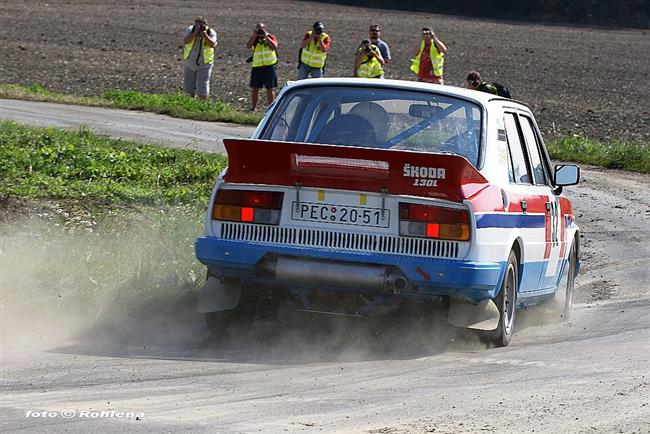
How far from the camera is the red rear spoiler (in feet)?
25.8

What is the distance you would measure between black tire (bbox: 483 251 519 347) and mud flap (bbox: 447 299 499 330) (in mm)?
175

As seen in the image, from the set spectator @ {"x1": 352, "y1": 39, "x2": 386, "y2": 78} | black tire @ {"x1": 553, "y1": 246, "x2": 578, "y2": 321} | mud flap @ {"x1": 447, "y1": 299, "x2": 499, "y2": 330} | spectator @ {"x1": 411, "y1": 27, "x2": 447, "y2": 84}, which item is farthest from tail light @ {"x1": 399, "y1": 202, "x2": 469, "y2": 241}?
spectator @ {"x1": 411, "y1": 27, "x2": 447, "y2": 84}

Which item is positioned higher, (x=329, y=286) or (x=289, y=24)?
(x=329, y=286)

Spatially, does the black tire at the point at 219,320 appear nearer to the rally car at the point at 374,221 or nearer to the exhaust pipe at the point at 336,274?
the rally car at the point at 374,221

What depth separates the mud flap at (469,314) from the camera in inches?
320

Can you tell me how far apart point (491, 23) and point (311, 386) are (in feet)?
182

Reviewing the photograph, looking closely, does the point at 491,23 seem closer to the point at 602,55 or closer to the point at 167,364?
the point at 602,55

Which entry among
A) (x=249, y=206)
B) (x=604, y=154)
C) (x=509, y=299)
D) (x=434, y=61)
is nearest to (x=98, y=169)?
(x=249, y=206)

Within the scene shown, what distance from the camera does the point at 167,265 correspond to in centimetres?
994

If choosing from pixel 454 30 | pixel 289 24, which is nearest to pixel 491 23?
pixel 454 30

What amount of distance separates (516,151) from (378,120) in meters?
1.11

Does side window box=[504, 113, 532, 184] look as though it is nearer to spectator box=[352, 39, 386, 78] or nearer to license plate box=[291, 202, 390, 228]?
license plate box=[291, 202, 390, 228]

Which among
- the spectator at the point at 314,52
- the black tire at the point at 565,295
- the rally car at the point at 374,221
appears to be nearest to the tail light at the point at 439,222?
the rally car at the point at 374,221

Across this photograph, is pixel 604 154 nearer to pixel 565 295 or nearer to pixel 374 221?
pixel 565 295
